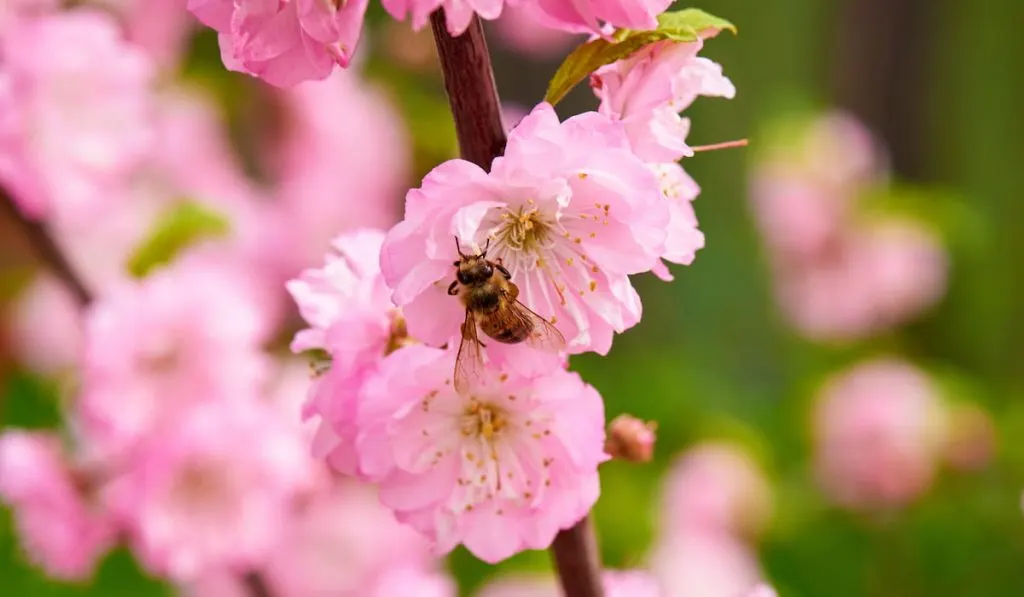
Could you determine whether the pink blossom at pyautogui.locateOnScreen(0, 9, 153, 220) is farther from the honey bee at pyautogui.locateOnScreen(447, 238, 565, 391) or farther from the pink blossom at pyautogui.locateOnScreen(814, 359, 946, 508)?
Answer: the pink blossom at pyautogui.locateOnScreen(814, 359, 946, 508)

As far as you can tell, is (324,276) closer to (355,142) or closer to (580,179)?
(580,179)

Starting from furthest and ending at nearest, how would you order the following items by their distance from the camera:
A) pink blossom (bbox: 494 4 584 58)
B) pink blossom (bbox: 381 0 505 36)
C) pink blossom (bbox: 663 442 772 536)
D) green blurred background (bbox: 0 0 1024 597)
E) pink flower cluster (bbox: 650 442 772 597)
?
green blurred background (bbox: 0 0 1024 597)
pink blossom (bbox: 494 4 584 58)
pink blossom (bbox: 663 442 772 536)
pink flower cluster (bbox: 650 442 772 597)
pink blossom (bbox: 381 0 505 36)

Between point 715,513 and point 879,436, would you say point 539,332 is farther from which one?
point 879,436

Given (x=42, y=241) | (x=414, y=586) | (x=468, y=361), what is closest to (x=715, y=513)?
(x=414, y=586)

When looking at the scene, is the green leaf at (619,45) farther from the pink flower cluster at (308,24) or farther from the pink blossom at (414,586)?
the pink blossom at (414,586)

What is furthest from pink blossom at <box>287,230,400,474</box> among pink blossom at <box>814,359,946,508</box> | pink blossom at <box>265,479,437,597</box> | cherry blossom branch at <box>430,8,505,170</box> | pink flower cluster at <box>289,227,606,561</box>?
pink blossom at <box>814,359,946,508</box>

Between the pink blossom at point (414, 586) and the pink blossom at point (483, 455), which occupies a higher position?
the pink blossom at point (483, 455)

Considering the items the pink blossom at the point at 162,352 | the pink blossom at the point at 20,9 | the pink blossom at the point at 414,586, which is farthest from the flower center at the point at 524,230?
the pink blossom at the point at 20,9
